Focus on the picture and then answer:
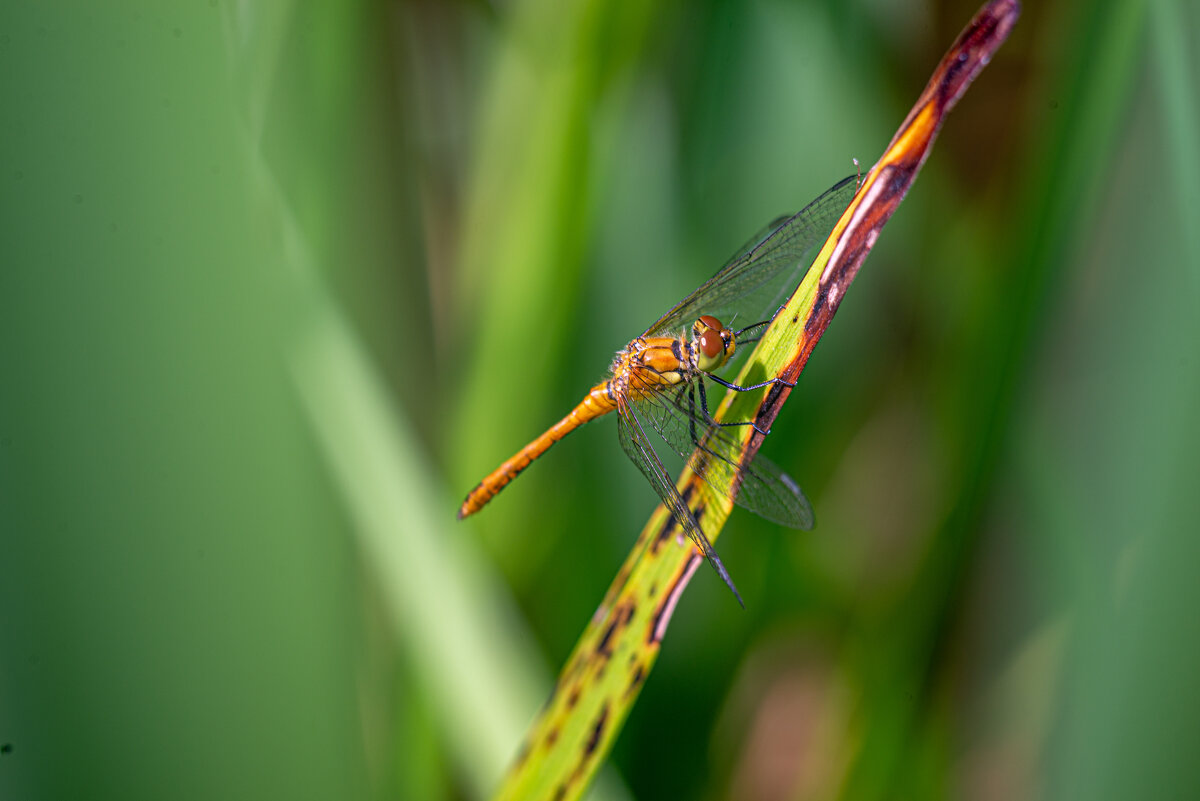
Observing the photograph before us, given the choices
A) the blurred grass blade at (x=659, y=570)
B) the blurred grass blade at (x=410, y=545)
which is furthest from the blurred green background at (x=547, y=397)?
the blurred grass blade at (x=659, y=570)

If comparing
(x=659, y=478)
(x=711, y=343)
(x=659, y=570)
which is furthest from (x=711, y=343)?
(x=659, y=570)

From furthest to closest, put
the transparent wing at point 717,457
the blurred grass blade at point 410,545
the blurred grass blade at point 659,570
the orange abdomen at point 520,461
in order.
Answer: the orange abdomen at point 520,461 < the blurred grass blade at point 410,545 < the transparent wing at point 717,457 < the blurred grass blade at point 659,570

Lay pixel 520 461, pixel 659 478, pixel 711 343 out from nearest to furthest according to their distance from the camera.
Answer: pixel 659 478
pixel 711 343
pixel 520 461

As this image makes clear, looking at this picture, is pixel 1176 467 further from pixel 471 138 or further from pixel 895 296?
pixel 471 138

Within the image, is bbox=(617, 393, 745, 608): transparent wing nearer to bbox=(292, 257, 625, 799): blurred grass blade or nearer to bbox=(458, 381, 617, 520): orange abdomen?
bbox=(458, 381, 617, 520): orange abdomen

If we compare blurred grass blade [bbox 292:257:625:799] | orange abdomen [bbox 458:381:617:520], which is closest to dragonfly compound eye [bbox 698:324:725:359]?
orange abdomen [bbox 458:381:617:520]

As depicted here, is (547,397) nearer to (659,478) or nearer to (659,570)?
(659,478)

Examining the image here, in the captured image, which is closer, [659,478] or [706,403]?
[659,478]

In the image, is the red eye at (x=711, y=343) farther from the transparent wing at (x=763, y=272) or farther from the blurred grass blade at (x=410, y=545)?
the blurred grass blade at (x=410, y=545)
